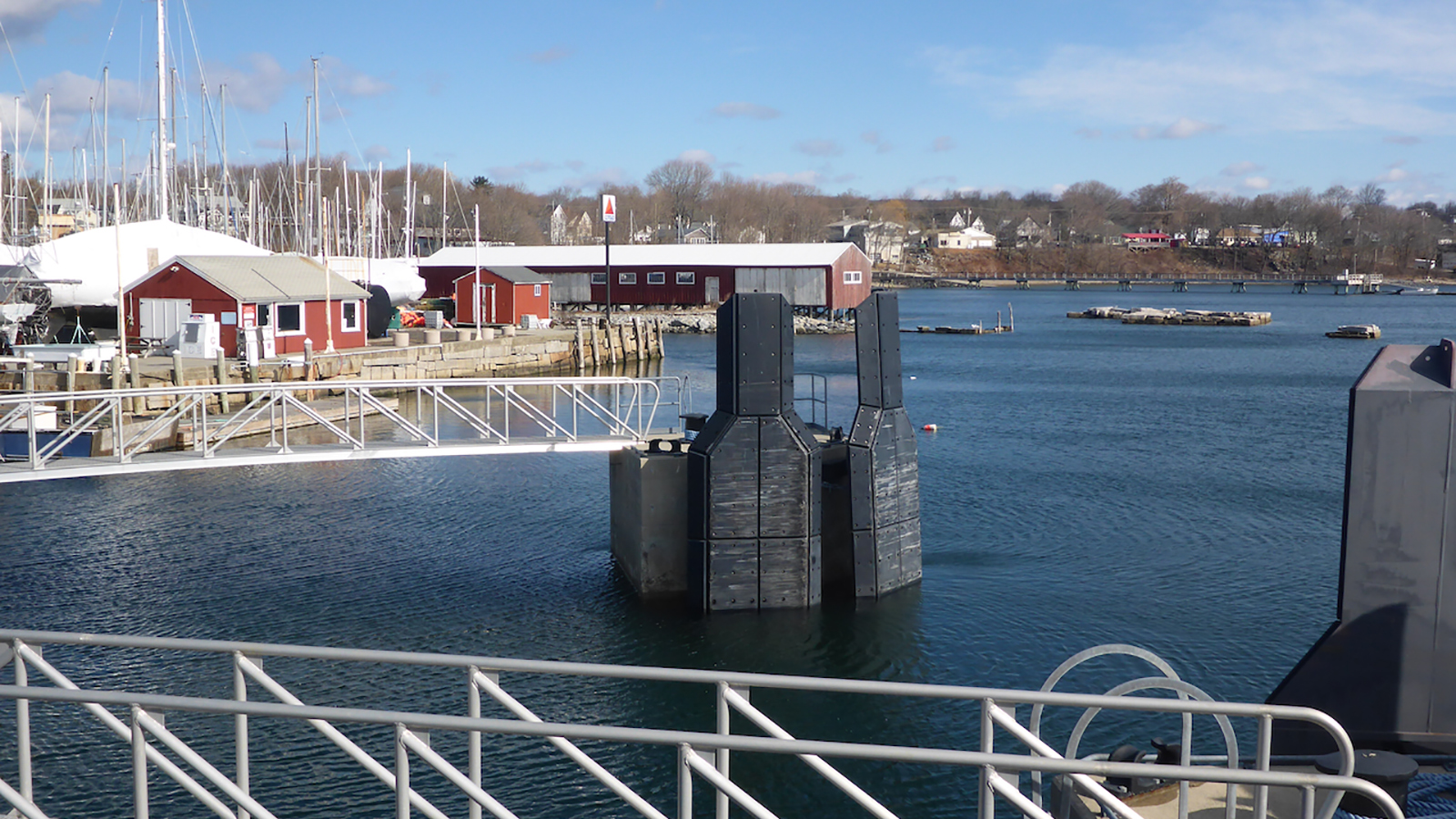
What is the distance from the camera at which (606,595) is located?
1698 cm

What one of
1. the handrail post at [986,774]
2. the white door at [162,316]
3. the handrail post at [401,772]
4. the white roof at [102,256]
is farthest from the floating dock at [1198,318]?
the handrail post at [401,772]

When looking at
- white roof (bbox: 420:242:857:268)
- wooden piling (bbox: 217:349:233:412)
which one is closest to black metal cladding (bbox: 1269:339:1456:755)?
wooden piling (bbox: 217:349:233:412)

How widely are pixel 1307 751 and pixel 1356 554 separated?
126 cm

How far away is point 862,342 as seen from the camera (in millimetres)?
15867

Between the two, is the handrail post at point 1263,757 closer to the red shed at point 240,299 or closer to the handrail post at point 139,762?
the handrail post at point 139,762

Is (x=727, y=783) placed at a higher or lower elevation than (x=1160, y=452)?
higher

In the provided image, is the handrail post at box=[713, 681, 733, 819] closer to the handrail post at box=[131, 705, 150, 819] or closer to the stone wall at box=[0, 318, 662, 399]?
the handrail post at box=[131, 705, 150, 819]

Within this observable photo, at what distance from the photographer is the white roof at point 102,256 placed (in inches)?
1668

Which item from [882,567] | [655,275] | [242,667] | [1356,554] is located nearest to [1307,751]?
[1356,554]

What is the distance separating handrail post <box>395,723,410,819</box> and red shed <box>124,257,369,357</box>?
33795 mm

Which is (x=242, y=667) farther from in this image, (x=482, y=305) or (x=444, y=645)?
(x=482, y=305)

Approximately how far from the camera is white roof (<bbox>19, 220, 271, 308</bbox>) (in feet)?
139

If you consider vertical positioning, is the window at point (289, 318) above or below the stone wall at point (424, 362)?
above

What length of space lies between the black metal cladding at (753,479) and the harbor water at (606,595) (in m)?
0.45
